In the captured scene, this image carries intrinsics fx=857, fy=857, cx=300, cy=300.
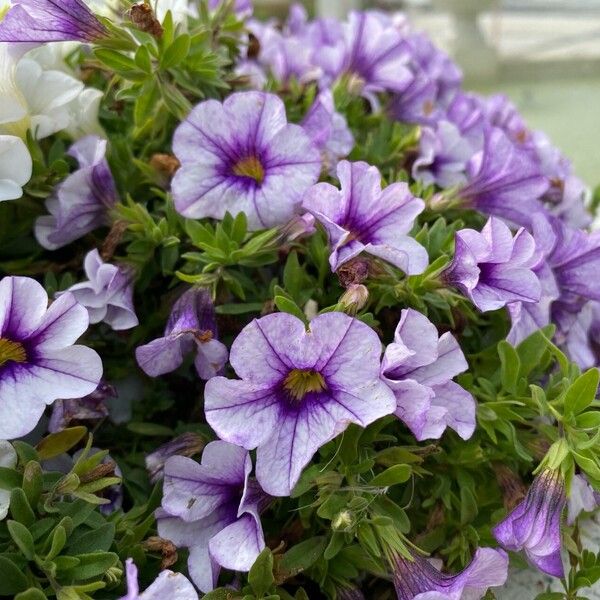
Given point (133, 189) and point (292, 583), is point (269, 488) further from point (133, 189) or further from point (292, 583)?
point (133, 189)

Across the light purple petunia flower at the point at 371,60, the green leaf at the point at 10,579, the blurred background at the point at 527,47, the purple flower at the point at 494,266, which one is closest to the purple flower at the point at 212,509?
the green leaf at the point at 10,579

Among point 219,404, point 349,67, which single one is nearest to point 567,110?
point 349,67

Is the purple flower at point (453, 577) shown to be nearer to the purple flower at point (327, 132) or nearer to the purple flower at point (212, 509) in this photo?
the purple flower at point (212, 509)

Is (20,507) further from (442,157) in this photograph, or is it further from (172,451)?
(442,157)

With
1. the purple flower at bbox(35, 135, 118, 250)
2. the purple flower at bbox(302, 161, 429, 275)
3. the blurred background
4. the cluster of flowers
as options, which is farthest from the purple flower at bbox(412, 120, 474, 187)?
the blurred background

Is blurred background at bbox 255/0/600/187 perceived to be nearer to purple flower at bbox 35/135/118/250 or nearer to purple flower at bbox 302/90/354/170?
purple flower at bbox 302/90/354/170
